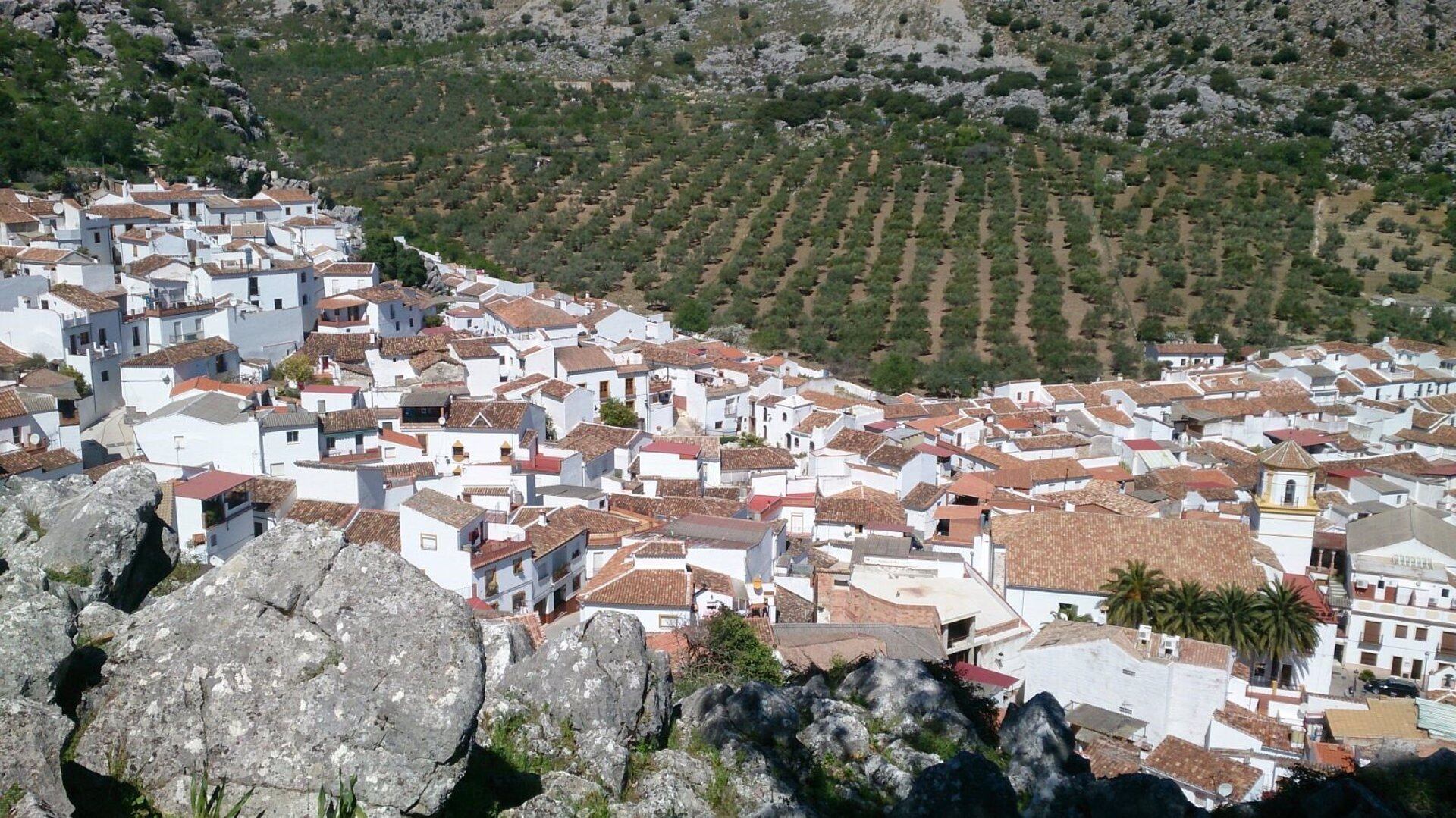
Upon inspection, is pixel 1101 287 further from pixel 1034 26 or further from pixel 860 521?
pixel 1034 26

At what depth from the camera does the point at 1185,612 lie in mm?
19281

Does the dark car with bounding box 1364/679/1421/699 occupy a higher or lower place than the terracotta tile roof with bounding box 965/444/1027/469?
lower

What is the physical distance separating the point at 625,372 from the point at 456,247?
22.5m

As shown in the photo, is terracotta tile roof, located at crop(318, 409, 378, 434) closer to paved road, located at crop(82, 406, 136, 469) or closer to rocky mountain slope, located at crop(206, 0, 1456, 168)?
paved road, located at crop(82, 406, 136, 469)

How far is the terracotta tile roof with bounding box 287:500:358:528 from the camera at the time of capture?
19.3 m

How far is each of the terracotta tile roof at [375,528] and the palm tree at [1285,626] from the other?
14476 mm

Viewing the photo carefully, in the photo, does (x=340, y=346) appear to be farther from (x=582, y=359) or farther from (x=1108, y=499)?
(x=1108, y=499)

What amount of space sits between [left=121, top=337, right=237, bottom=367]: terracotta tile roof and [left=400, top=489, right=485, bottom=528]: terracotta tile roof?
8.97 meters

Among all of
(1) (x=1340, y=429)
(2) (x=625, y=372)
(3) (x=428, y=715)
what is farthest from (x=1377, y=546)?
(3) (x=428, y=715)

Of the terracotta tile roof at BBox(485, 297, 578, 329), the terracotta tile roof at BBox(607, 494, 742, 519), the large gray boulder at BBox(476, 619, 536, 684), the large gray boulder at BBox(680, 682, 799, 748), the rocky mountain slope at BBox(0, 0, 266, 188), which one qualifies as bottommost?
the terracotta tile roof at BBox(607, 494, 742, 519)

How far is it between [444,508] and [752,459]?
31.5ft

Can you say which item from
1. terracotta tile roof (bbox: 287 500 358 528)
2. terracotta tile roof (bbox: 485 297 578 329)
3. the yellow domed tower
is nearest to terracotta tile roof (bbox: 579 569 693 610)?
terracotta tile roof (bbox: 287 500 358 528)

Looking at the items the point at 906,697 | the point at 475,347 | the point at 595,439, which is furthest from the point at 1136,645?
the point at 475,347

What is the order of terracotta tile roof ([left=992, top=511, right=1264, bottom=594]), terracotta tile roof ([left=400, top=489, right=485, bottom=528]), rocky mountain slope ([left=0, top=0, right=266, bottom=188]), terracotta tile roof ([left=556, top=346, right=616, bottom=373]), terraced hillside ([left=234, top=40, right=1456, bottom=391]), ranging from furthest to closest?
terraced hillside ([left=234, top=40, right=1456, bottom=391])
rocky mountain slope ([left=0, top=0, right=266, bottom=188])
terracotta tile roof ([left=556, top=346, right=616, bottom=373])
terracotta tile roof ([left=992, top=511, right=1264, bottom=594])
terracotta tile roof ([left=400, top=489, right=485, bottom=528])
